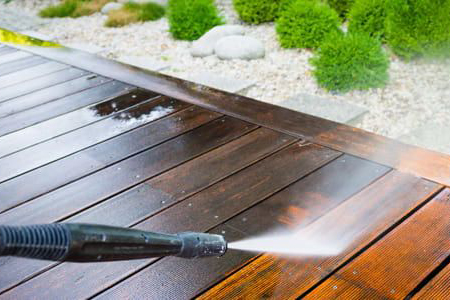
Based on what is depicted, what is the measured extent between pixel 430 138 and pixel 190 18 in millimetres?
2553

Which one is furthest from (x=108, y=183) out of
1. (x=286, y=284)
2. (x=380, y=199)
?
(x=380, y=199)

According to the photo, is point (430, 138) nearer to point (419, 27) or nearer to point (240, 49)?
point (419, 27)

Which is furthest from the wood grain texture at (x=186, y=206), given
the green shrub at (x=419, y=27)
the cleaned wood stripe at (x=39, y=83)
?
the green shrub at (x=419, y=27)

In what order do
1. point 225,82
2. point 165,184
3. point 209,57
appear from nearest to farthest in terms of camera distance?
1. point 165,184
2. point 225,82
3. point 209,57

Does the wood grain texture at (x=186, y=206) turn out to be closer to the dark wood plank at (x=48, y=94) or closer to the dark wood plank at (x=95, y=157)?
the dark wood plank at (x=95, y=157)

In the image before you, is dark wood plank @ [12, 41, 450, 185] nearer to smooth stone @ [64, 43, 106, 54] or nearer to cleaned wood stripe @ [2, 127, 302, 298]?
cleaned wood stripe @ [2, 127, 302, 298]

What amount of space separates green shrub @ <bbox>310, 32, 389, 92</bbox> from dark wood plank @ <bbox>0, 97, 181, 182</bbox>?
1.38 m

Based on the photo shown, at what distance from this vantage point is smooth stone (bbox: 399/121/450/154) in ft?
8.71

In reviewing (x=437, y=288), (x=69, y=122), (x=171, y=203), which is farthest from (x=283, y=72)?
(x=437, y=288)

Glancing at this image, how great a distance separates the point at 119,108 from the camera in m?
2.27

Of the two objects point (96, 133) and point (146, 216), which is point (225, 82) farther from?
point (146, 216)

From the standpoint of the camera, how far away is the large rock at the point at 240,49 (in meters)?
3.97

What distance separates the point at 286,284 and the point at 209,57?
10.2 ft

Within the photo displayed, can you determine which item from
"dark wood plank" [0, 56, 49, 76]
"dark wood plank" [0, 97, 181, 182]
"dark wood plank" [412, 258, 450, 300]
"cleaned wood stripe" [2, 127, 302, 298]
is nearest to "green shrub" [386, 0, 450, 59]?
"dark wood plank" [0, 97, 181, 182]
